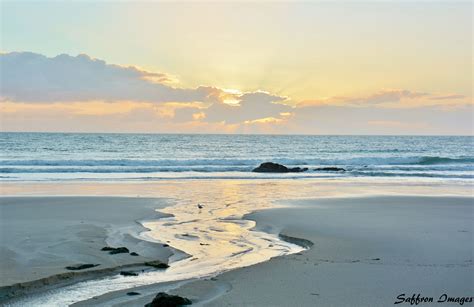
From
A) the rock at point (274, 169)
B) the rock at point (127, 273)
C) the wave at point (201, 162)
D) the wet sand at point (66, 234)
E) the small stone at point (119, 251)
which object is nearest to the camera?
the rock at point (127, 273)

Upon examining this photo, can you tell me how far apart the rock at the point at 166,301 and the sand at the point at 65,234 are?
6.49ft

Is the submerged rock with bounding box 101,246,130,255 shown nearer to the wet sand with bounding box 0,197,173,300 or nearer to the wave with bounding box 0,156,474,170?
the wet sand with bounding box 0,197,173,300

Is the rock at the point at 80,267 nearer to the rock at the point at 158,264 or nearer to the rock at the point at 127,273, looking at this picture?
the rock at the point at 127,273

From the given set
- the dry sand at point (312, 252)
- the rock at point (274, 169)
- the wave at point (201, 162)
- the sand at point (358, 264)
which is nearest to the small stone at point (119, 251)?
the dry sand at point (312, 252)

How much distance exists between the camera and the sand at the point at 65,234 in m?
7.06

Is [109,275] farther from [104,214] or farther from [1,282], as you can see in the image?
[104,214]

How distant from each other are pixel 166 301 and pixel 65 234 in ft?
16.5

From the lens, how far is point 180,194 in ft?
59.7

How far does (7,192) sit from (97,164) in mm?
20294

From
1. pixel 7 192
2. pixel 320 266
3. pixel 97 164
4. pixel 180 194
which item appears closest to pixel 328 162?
pixel 97 164

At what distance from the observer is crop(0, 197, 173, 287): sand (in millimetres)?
7059

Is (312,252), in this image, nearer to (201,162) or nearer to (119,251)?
(119,251)

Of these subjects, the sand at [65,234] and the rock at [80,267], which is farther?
the sand at [65,234]

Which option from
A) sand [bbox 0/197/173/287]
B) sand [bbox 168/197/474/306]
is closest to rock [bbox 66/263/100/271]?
sand [bbox 0/197/173/287]
